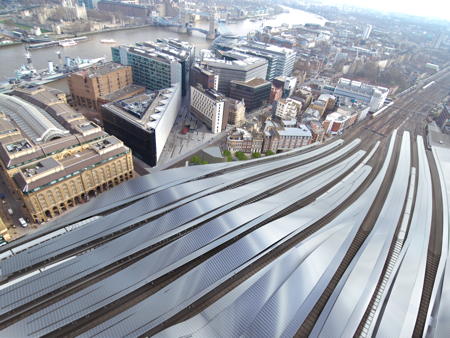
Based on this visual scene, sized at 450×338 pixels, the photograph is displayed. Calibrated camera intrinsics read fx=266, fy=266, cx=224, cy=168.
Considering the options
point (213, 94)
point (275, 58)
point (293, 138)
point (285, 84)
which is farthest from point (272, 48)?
point (293, 138)

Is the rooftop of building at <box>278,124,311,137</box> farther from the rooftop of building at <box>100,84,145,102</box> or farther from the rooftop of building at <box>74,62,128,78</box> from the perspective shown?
the rooftop of building at <box>74,62,128,78</box>

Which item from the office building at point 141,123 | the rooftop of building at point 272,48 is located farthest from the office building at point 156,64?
the rooftop of building at point 272,48

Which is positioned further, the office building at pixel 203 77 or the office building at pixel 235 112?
the office building at pixel 203 77

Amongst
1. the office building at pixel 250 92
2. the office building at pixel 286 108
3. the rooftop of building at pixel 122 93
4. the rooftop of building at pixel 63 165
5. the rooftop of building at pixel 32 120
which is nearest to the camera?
the rooftop of building at pixel 63 165

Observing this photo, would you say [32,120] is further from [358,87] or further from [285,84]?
[358,87]

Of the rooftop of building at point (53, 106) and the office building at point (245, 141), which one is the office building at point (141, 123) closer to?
the rooftop of building at point (53, 106)

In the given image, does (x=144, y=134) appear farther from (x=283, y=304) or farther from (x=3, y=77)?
(x=3, y=77)
